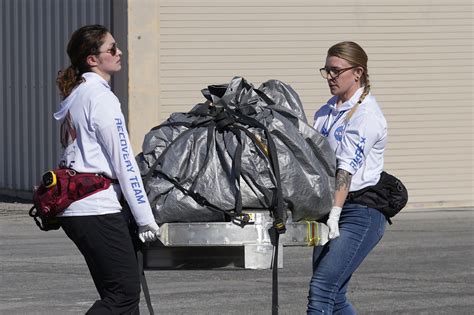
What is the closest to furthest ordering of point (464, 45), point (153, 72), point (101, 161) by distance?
point (101, 161), point (153, 72), point (464, 45)

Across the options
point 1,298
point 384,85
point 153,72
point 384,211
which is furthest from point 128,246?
point 384,85

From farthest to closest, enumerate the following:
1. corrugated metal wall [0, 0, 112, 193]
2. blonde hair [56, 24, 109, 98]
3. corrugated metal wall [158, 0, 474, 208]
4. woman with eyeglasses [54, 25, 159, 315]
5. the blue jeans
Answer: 1. corrugated metal wall [0, 0, 112, 193]
2. corrugated metal wall [158, 0, 474, 208]
3. the blue jeans
4. blonde hair [56, 24, 109, 98]
5. woman with eyeglasses [54, 25, 159, 315]

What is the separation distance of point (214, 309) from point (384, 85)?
33.6ft

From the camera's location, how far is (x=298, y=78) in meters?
19.0

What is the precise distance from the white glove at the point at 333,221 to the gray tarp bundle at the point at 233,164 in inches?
1.5

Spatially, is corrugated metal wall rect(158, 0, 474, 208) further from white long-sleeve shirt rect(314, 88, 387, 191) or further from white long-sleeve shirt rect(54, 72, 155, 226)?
white long-sleeve shirt rect(54, 72, 155, 226)

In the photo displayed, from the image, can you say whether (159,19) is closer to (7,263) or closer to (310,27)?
(310,27)

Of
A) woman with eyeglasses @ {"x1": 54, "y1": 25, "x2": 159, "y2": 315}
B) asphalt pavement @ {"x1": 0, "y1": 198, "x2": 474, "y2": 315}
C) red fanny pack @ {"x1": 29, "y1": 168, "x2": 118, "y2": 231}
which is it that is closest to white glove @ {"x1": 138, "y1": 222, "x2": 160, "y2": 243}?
woman with eyeglasses @ {"x1": 54, "y1": 25, "x2": 159, "y2": 315}

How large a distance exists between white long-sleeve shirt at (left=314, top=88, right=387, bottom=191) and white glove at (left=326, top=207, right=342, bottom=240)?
214mm

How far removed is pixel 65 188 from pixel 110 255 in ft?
1.28

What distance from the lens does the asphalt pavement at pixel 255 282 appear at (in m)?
9.98

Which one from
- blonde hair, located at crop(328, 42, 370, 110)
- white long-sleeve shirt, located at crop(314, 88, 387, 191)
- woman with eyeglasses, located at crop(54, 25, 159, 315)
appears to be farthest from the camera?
blonde hair, located at crop(328, 42, 370, 110)

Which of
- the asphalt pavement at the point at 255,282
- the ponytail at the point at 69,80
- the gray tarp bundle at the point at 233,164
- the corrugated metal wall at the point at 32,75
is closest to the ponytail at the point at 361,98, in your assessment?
the gray tarp bundle at the point at 233,164

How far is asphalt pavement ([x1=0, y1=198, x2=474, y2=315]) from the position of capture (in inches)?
393
